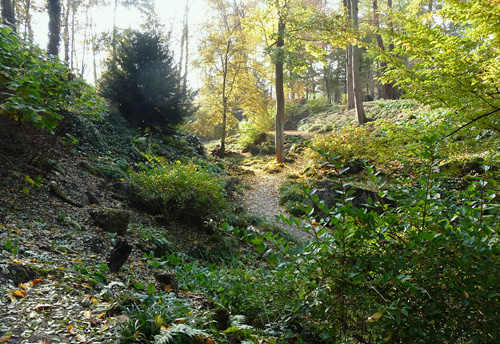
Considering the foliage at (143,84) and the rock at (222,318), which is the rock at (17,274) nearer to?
the rock at (222,318)

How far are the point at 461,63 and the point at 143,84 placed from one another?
9.67 meters

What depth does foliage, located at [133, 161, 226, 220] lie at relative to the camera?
5336 mm

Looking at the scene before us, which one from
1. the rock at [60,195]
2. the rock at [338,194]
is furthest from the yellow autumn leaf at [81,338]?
the rock at [338,194]

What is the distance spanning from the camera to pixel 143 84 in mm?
10469

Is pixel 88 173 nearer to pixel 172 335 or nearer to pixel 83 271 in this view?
pixel 83 271

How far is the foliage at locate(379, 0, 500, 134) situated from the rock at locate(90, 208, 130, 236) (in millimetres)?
4282

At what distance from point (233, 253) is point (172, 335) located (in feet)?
11.0

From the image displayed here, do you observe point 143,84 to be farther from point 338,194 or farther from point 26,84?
point 26,84

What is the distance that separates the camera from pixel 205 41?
1455 centimetres

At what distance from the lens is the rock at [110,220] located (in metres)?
4.05

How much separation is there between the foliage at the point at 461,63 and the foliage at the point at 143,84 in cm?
848

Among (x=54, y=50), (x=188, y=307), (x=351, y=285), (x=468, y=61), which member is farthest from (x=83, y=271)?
(x=54, y=50)

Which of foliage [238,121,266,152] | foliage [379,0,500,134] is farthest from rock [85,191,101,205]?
foliage [238,121,266,152]

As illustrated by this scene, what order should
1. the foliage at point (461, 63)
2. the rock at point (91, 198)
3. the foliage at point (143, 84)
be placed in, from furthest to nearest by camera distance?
the foliage at point (143, 84)
the rock at point (91, 198)
the foliage at point (461, 63)
